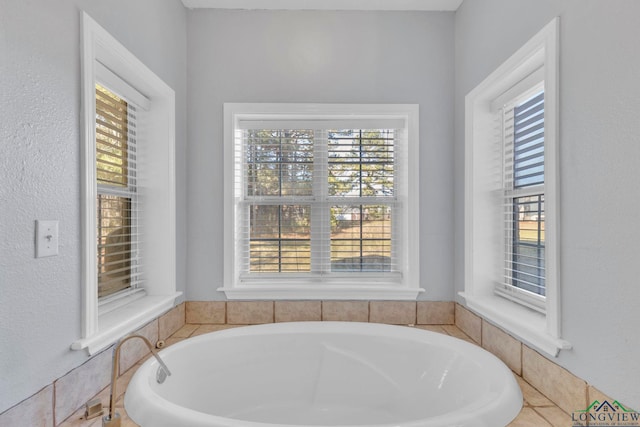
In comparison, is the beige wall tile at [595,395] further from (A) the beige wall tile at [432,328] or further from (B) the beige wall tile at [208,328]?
(B) the beige wall tile at [208,328]

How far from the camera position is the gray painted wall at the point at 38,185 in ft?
3.15

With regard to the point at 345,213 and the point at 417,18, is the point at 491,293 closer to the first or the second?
the point at 345,213

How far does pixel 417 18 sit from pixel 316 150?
1.03 meters

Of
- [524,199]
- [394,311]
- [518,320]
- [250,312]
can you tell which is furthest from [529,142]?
[250,312]

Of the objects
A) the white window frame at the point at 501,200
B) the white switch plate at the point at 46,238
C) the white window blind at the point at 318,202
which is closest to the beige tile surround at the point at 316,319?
the white window frame at the point at 501,200

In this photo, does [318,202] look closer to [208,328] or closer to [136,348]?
[208,328]

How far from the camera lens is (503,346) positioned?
1607 mm

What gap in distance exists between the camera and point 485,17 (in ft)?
5.93

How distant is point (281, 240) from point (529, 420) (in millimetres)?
1562

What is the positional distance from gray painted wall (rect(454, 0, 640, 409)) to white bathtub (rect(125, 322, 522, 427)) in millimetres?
502

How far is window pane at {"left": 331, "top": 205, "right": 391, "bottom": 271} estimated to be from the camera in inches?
90.3

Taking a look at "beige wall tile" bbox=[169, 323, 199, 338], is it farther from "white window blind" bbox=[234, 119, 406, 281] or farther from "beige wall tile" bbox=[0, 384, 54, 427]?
"beige wall tile" bbox=[0, 384, 54, 427]

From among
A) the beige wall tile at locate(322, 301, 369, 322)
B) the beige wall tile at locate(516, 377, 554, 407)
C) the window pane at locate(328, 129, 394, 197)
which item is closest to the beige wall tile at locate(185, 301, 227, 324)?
the beige wall tile at locate(322, 301, 369, 322)

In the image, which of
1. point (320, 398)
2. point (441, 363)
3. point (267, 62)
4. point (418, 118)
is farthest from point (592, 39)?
point (320, 398)
